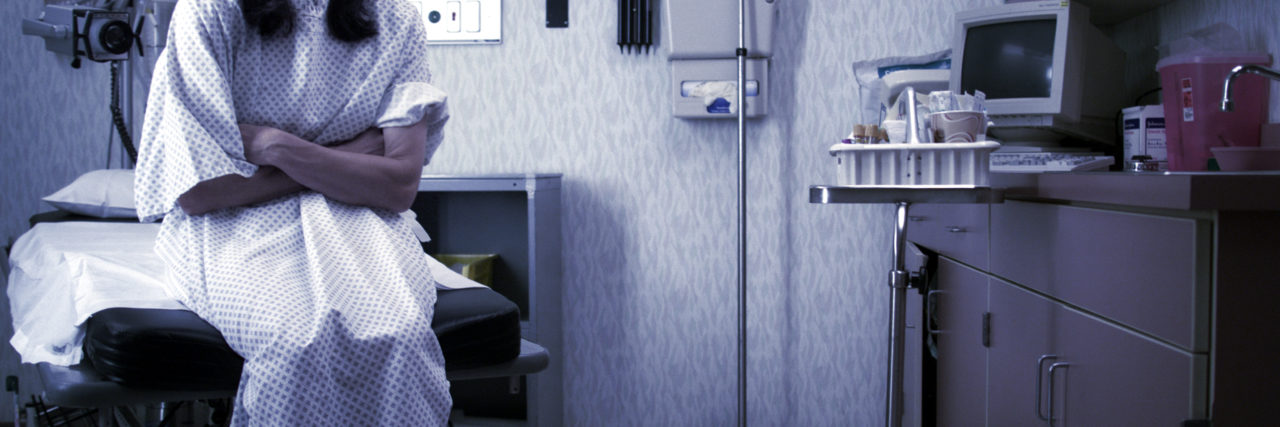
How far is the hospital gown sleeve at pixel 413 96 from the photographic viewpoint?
4.87ft

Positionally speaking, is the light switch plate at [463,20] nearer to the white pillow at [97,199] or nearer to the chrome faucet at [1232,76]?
the white pillow at [97,199]

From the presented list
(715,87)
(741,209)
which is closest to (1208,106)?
(741,209)

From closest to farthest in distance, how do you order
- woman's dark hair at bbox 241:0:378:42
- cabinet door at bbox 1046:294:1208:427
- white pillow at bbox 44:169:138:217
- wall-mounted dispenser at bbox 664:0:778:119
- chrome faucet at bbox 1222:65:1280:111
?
1. cabinet door at bbox 1046:294:1208:427
2. chrome faucet at bbox 1222:65:1280:111
3. woman's dark hair at bbox 241:0:378:42
4. white pillow at bbox 44:169:138:217
5. wall-mounted dispenser at bbox 664:0:778:119

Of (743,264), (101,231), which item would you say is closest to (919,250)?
(743,264)

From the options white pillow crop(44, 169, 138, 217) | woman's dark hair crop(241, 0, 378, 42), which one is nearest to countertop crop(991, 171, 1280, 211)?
woman's dark hair crop(241, 0, 378, 42)

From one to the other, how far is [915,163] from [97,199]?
201 centimetres

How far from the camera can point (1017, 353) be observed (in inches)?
67.1

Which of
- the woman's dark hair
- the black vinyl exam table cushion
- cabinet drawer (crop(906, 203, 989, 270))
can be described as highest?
the woman's dark hair

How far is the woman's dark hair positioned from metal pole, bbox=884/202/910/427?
0.98 meters

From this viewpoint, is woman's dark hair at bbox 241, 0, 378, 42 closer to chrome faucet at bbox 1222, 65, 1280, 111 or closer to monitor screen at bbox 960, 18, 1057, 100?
chrome faucet at bbox 1222, 65, 1280, 111

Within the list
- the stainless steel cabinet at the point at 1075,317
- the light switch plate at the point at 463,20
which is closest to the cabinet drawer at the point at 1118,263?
the stainless steel cabinet at the point at 1075,317

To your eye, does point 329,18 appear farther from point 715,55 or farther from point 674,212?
point 674,212

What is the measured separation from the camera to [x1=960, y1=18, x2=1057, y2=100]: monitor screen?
2168mm

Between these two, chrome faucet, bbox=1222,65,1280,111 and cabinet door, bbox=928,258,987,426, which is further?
cabinet door, bbox=928,258,987,426
